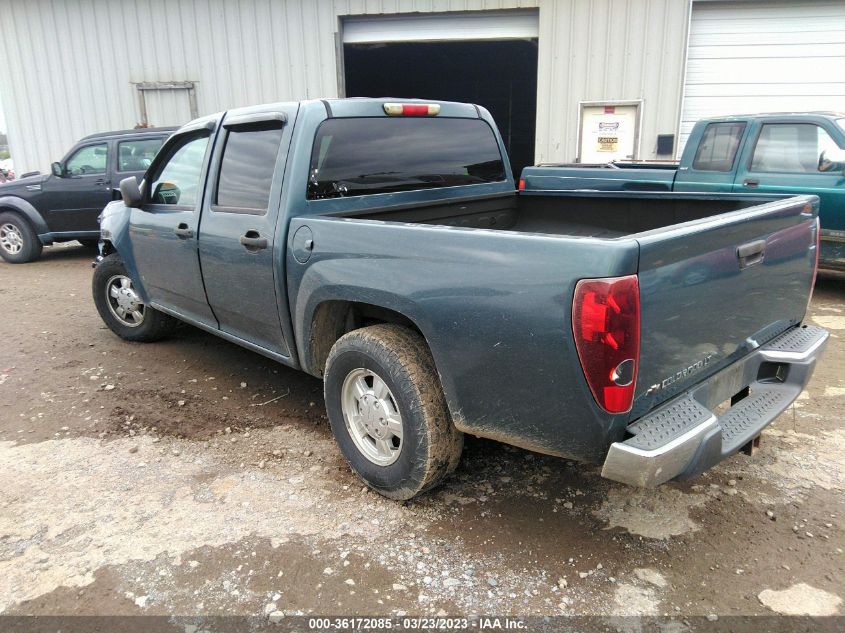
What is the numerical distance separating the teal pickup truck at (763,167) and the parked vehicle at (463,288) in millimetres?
3476

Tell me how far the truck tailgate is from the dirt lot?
744 millimetres

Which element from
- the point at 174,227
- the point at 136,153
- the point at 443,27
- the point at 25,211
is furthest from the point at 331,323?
the point at 443,27

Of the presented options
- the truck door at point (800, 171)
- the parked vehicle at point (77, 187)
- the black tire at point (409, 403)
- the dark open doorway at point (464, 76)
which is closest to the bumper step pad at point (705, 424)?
the black tire at point (409, 403)

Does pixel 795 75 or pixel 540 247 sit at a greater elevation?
pixel 795 75

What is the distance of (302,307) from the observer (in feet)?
10.4

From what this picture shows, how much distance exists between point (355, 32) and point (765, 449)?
35.6ft

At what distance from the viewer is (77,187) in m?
9.26

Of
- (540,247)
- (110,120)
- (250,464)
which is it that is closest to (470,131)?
(540,247)

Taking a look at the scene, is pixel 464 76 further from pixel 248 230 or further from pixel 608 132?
pixel 248 230

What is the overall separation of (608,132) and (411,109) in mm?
8215

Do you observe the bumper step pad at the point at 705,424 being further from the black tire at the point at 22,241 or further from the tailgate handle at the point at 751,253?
the black tire at the point at 22,241

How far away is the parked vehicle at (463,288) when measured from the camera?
84.8 inches

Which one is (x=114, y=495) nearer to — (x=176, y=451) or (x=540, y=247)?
(x=176, y=451)

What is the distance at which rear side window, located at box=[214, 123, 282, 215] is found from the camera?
344 cm
